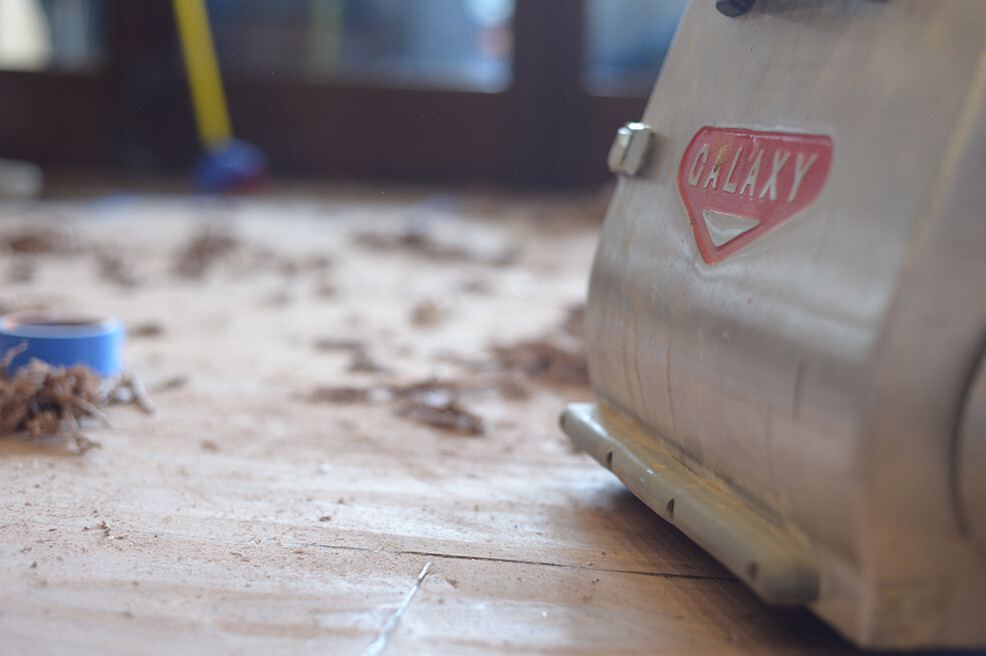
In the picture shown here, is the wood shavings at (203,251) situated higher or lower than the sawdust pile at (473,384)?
lower

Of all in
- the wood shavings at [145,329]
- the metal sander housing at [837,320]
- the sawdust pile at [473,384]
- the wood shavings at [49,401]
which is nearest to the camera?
the metal sander housing at [837,320]

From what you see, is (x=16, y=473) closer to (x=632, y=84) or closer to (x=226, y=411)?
(x=226, y=411)

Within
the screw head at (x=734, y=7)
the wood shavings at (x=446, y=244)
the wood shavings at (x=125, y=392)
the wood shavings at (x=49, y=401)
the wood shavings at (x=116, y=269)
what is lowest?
the wood shavings at (x=446, y=244)

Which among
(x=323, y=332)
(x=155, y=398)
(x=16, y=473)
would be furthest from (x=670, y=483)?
(x=323, y=332)

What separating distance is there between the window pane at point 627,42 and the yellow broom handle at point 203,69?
236 cm

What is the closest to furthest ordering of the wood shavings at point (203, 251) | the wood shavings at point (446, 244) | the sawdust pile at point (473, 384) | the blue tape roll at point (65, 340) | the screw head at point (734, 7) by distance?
1. the screw head at point (734, 7)
2. the blue tape roll at point (65, 340)
3. the sawdust pile at point (473, 384)
4. the wood shavings at point (203, 251)
5. the wood shavings at point (446, 244)

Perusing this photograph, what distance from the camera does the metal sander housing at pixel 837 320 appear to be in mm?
715

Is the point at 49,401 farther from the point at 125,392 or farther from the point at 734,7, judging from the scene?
the point at 734,7

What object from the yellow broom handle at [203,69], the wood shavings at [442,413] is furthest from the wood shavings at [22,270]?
the yellow broom handle at [203,69]

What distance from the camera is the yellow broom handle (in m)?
5.94

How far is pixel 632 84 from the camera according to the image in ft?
20.2

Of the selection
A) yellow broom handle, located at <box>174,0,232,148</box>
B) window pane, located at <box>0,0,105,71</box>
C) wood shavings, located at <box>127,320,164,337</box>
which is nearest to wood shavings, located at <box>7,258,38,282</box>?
wood shavings, located at <box>127,320,164,337</box>

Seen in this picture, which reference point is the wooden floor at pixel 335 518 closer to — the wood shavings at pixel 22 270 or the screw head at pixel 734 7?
the wood shavings at pixel 22 270

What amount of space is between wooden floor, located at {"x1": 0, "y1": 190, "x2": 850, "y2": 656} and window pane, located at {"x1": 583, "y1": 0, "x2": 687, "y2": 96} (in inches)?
155
